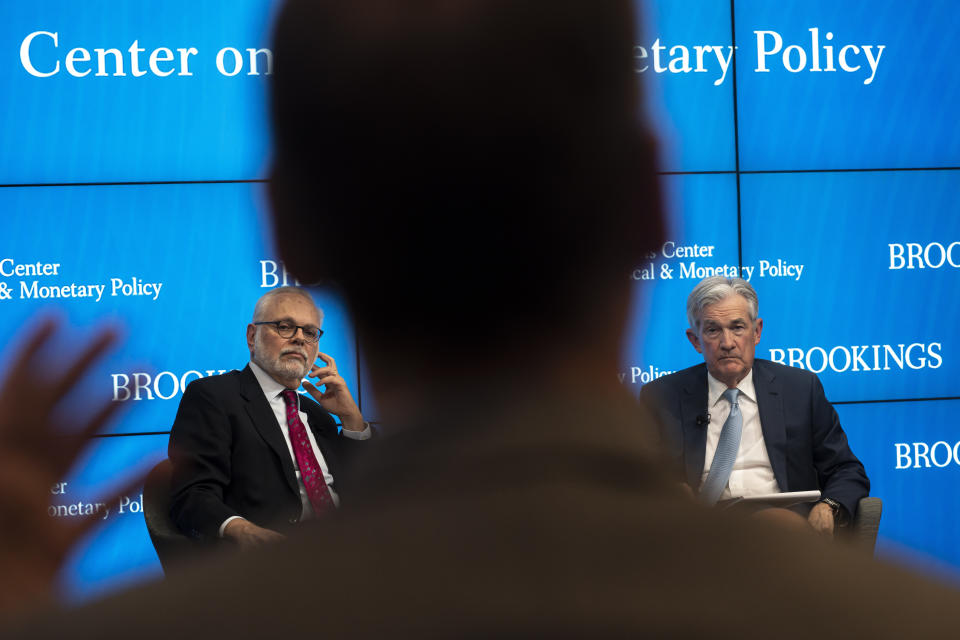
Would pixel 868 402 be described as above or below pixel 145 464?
above

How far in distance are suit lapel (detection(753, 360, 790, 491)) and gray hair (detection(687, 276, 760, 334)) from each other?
10.5 inches

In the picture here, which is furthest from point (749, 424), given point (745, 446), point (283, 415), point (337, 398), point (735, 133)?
point (735, 133)

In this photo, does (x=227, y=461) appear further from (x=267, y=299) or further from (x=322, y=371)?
(x=267, y=299)

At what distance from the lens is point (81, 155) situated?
4395 millimetres

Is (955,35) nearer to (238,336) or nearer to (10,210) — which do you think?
(238,336)

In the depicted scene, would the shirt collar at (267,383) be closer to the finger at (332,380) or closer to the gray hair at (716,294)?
the finger at (332,380)

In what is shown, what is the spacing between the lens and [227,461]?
3.18m

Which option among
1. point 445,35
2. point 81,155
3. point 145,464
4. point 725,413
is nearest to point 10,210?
point 81,155

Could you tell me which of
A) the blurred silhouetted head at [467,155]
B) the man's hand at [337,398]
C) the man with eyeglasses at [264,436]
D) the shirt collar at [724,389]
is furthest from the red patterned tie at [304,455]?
the blurred silhouetted head at [467,155]

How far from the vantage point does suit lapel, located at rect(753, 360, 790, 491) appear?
3.31 meters

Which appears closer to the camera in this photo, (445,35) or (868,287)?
(445,35)

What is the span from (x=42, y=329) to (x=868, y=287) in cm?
454

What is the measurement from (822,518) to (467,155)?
2857 mm

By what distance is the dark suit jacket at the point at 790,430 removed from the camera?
330 centimetres
